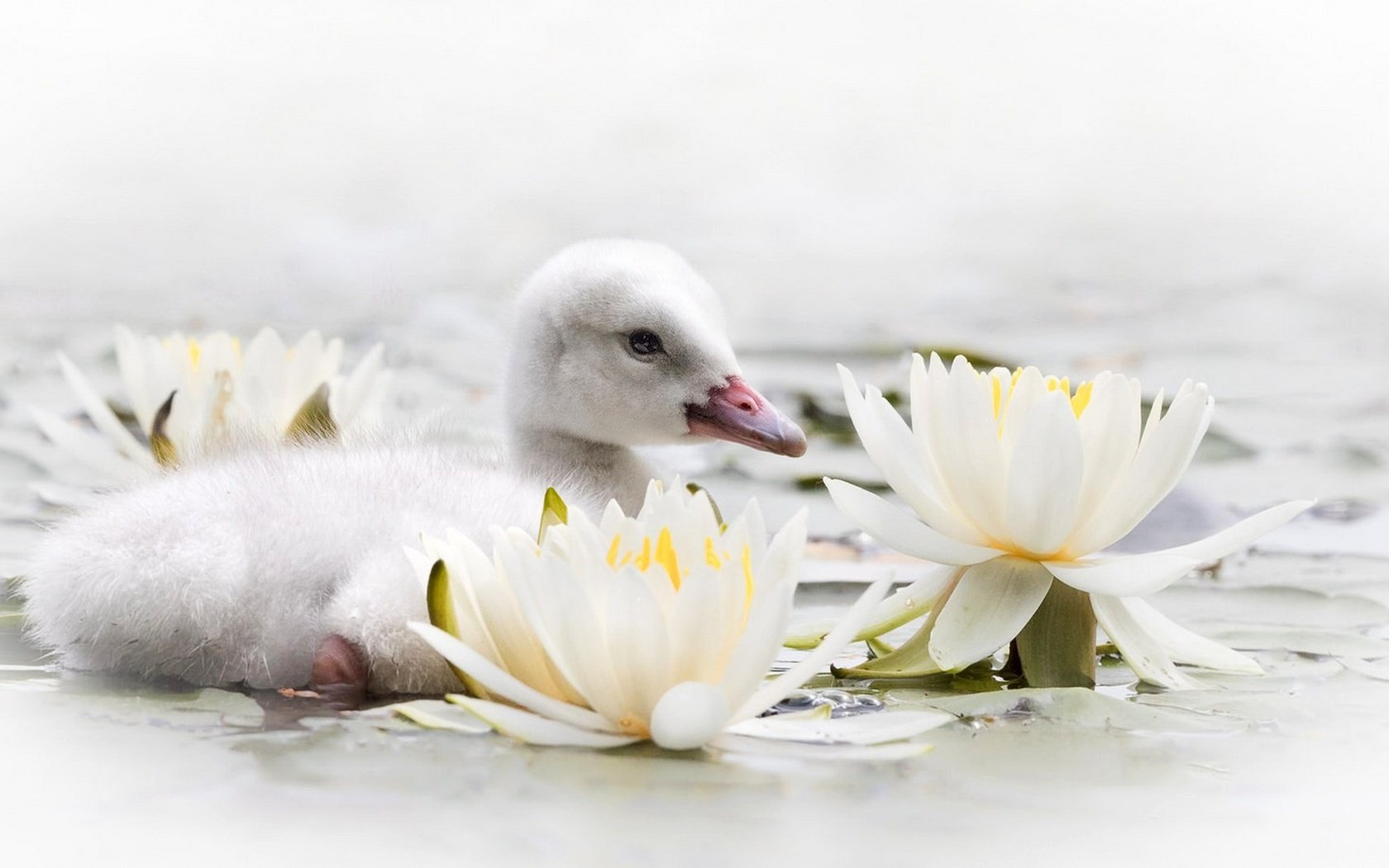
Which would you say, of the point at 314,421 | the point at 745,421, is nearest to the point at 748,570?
the point at 745,421

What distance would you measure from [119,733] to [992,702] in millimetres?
531

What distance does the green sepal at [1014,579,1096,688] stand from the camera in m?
0.99

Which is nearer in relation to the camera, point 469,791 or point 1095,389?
point 469,791

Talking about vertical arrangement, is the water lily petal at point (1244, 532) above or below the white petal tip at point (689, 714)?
above

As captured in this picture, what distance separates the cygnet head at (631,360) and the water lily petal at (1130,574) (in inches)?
11.4

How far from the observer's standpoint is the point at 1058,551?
0.99 m

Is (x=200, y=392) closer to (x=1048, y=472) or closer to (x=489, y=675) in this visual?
(x=489, y=675)

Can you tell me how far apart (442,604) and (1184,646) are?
541mm

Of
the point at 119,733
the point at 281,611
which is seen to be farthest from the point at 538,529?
the point at 119,733

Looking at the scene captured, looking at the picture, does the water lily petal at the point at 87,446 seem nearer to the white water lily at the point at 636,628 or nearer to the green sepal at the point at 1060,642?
the white water lily at the point at 636,628

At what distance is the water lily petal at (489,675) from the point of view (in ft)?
2.58

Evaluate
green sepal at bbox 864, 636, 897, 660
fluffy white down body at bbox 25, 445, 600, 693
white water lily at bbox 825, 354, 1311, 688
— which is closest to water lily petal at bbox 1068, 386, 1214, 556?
white water lily at bbox 825, 354, 1311, 688

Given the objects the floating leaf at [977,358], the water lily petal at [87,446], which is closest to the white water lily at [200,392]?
the water lily petal at [87,446]

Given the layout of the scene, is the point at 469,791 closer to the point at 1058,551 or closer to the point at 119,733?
the point at 119,733
